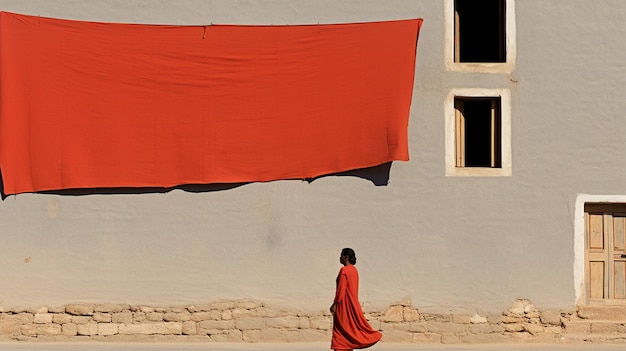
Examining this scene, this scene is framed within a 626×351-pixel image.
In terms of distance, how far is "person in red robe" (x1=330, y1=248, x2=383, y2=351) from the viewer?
12.5 m

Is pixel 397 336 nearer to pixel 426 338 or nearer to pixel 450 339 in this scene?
pixel 426 338

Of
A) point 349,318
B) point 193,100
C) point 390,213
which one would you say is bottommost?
point 349,318

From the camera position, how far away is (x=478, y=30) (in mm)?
16688

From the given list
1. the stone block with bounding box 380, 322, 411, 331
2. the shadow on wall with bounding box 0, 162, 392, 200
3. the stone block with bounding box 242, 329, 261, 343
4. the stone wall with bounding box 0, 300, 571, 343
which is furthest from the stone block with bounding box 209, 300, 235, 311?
the stone block with bounding box 380, 322, 411, 331

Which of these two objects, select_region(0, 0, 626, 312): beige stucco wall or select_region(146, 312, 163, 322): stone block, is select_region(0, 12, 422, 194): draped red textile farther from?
select_region(146, 312, 163, 322): stone block

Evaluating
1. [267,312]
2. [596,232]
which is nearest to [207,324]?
[267,312]

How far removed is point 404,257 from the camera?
1530 cm

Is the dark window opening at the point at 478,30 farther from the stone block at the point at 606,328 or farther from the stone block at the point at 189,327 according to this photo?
the stone block at the point at 189,327

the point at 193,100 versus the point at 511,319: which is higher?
the point at 193,100

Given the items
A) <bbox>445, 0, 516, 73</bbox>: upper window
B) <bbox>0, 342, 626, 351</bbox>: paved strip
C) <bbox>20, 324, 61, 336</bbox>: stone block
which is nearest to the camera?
<bbox>0, 342, 626, 351</bbox>: paved strip

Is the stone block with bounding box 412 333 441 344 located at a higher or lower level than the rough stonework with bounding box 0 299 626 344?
lower

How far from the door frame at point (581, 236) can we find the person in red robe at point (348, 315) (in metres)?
3.98

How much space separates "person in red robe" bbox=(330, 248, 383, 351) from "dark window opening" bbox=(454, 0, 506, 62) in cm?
465

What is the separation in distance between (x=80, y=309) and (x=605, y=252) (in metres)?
6.93
